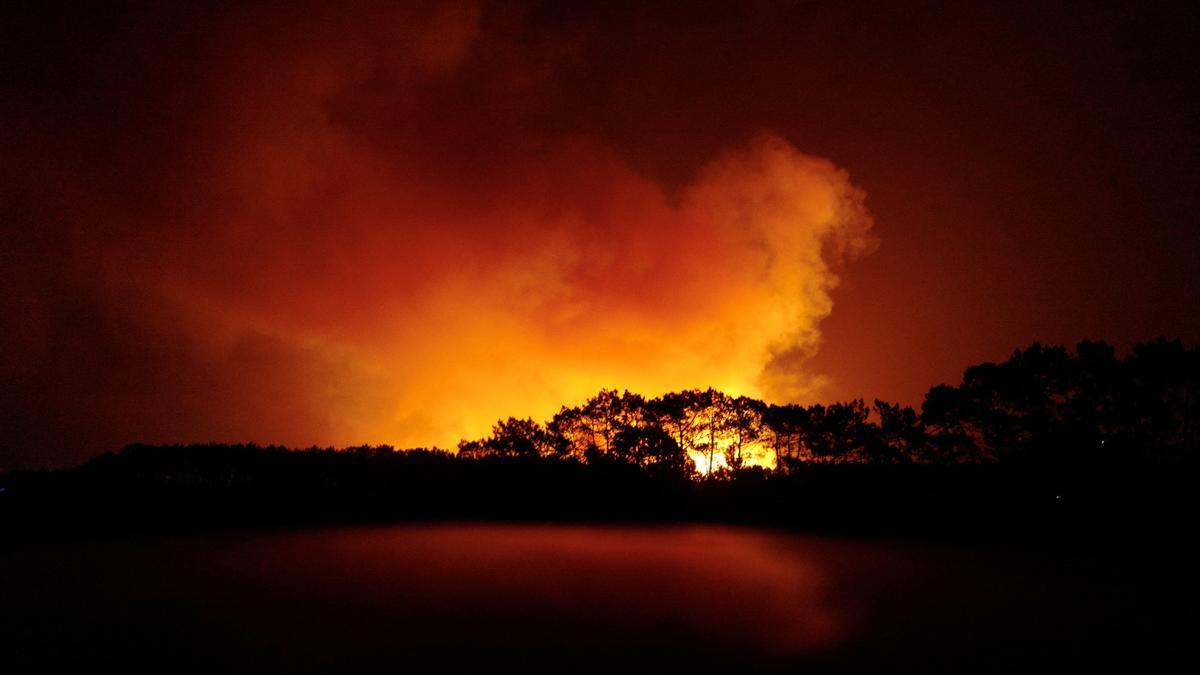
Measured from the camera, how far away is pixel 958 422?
24.0 m

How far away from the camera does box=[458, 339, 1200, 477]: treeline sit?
20.8m

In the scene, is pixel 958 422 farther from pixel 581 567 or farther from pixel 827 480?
pixel 581 567

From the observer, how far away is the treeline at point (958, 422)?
20.8 meters

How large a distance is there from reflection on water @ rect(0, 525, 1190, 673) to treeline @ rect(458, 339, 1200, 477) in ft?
30.9

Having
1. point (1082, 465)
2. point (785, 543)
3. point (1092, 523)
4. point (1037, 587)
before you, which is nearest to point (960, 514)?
point (1092, 523)

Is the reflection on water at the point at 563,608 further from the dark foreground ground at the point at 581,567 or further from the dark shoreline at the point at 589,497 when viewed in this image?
the dark shoreline at the point at 589,497

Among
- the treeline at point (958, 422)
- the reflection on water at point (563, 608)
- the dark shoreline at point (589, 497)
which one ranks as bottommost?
the reflection on water at point (563, 608)

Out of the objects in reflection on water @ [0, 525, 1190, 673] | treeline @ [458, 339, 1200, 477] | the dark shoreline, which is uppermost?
treeline @ [458, 339, 1200, 477]

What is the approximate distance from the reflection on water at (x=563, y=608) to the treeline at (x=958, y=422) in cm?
941

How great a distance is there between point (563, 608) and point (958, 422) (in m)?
22.4

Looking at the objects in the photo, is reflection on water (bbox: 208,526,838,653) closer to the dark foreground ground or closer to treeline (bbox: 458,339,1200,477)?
the dark foreground ground

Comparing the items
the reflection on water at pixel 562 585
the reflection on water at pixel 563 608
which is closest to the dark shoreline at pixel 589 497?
the reflection on water at pixel 563 608

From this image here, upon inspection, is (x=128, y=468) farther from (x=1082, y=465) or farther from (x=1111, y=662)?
(x=1082, y=465)

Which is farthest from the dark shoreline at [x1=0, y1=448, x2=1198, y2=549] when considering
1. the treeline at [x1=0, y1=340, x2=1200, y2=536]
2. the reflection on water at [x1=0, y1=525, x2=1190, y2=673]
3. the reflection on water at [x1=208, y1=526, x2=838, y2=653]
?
the reflection on water at [x1=208, y1=526, x2=838, y2=653]
